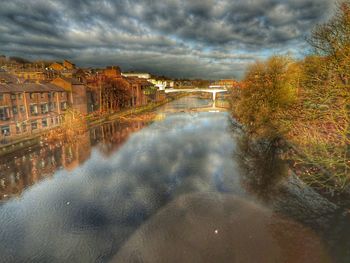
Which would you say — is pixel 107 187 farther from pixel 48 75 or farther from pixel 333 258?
pixel 48 75

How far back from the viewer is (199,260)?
1200 cm

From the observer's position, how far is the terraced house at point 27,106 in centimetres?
3419

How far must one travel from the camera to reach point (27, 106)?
38156 mm

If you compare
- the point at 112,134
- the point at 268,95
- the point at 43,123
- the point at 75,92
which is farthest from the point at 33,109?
the point at 268,95

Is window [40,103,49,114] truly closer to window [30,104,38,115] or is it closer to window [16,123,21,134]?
window [30,104,38,115]

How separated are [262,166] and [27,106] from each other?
38.1 meters

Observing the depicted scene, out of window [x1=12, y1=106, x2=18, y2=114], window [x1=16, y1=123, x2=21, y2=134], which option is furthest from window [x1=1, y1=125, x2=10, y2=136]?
window [x1=12, y1=106, x2=18, y2=114]

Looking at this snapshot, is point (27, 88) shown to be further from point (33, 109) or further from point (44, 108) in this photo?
point (44, 108)

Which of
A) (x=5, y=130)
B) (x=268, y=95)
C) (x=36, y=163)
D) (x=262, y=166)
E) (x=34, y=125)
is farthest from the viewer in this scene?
(x=34, y=125)

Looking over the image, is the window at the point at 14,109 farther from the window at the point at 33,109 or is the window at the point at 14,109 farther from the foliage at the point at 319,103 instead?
the foliage at the point at 319,103

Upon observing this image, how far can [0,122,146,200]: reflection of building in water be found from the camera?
21.5m

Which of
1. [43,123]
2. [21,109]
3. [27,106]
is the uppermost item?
[27,106]

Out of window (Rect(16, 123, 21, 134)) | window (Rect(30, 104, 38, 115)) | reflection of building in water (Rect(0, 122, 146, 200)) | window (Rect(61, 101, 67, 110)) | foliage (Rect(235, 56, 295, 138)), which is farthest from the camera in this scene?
window (Rect(61, 101, 67, 110))

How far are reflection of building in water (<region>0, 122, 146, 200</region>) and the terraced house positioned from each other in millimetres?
6630
